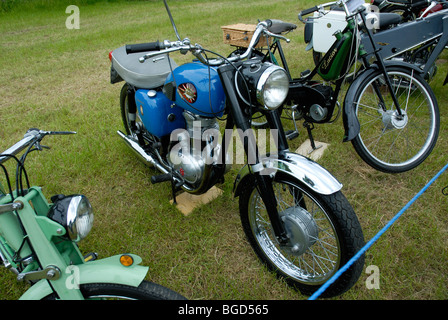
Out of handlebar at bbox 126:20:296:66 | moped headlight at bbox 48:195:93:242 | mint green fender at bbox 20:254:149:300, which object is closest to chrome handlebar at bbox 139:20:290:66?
handlebar at bbox 126:20:296:66

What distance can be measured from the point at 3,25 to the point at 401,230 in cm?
1071

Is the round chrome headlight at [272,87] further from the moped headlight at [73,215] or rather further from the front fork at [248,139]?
the moped headlight at [73,215]

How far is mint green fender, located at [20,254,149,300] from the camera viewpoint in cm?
121

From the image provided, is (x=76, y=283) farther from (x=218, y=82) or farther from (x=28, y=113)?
(x=28, y=113)

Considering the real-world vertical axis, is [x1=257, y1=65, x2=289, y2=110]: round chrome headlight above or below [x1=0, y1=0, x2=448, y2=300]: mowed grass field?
above

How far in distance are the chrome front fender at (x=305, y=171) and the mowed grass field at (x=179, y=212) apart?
2.23 ft

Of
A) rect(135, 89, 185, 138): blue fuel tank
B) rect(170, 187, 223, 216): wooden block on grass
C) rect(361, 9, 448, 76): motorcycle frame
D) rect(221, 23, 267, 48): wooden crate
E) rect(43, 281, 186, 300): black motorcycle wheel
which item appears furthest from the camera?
rect(221, 23, 267, 48): wooden crate

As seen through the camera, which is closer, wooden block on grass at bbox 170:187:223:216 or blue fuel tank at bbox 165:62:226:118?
blue fuel tank at bbox 165:62:226:118

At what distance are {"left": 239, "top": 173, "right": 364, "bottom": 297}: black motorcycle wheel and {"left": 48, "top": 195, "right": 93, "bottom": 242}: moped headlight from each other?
821 mm

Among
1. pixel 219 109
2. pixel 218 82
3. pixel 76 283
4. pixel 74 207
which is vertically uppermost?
pixel 218 82

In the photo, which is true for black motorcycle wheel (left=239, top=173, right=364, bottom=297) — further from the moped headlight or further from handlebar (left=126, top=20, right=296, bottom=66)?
the moped headlight

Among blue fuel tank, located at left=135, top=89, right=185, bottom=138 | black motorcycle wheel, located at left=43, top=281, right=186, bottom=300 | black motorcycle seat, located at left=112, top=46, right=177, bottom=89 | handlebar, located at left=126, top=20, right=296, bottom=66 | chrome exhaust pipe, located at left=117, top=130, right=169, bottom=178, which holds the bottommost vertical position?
chrome exhaust pipe, located at left=117, top=130, right=169, bottom=178
